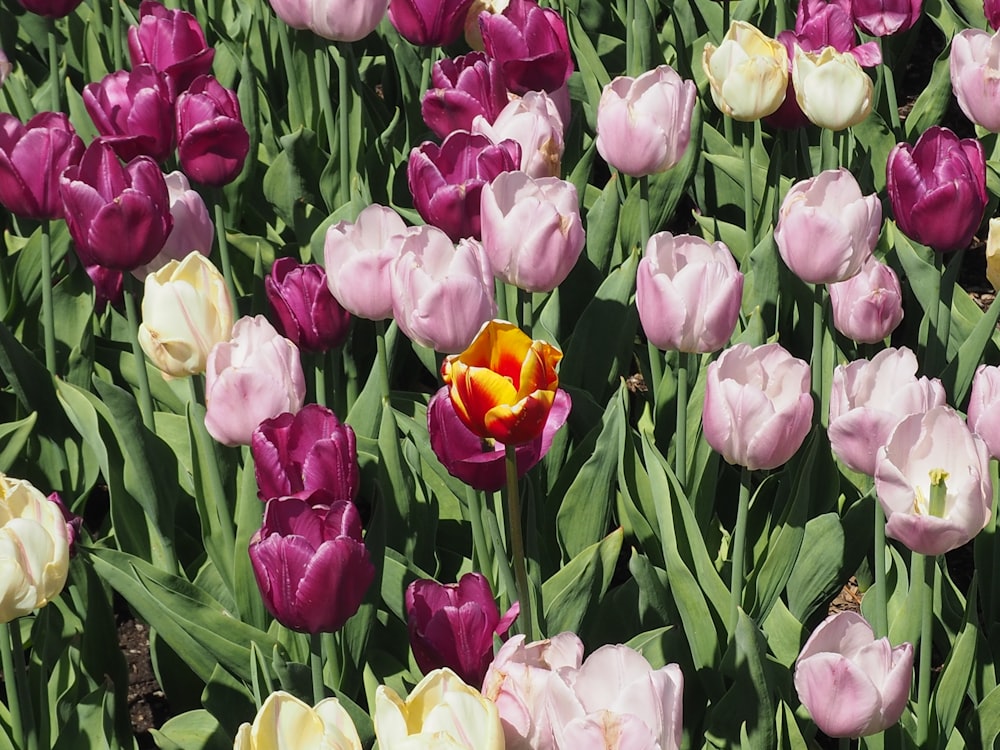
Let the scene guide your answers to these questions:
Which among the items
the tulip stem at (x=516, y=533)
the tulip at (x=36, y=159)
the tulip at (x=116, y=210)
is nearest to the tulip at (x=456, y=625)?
the tulip stem at (x=516, y=533)

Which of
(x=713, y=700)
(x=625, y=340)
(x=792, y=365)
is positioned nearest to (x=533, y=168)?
(x=625, y=340)

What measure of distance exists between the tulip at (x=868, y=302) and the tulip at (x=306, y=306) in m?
0.68

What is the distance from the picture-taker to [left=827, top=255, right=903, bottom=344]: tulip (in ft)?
5.83

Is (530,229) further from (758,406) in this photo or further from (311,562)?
(311,562)

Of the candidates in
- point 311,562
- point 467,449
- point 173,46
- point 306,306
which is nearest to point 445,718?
point 311,562

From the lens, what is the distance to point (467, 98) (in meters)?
1.94

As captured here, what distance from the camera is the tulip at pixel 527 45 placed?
204cm

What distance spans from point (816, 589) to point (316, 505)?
2.50 ft

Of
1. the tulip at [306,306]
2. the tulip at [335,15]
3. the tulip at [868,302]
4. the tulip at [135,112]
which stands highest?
the tulip at [335,15]

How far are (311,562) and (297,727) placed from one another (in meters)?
0.21

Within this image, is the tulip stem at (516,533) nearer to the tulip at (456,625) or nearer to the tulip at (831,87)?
the tulip at (456,625)

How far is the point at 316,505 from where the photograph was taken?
1.21 meters

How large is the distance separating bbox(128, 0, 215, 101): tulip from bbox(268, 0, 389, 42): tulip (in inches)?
5.9

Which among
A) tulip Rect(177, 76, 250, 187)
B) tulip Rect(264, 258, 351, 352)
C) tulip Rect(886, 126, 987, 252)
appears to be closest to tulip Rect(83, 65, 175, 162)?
tulip Rect(177, 76, 250, 187)
